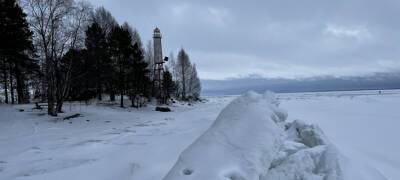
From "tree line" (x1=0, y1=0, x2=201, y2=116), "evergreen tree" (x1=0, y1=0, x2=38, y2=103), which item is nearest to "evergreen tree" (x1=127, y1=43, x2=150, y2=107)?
"tree line" (x1=0, y1=0, x2=201, y2=116)

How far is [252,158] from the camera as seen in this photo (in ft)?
11.1

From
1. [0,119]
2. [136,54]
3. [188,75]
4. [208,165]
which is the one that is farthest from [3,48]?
[188,75]

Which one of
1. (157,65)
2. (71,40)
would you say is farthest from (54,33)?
(157,65)

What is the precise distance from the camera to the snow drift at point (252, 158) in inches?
124

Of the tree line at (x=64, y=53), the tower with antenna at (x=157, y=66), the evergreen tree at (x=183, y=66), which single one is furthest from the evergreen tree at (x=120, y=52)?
the evergreen tree at (x=183, y=66)

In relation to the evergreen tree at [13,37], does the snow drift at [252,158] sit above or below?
below

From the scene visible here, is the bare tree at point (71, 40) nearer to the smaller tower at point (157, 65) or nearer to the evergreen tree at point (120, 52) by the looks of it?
the evergreen tree at point (120, 52)

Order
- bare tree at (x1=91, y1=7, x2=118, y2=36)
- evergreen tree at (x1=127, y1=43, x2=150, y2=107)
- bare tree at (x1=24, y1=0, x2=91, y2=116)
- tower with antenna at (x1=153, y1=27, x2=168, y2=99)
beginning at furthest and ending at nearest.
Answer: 1. tower with antenna at (x1=153, y1=27, x2=168, y2=99)
2. bare tree at (x1=91, y1=7, x2=118, y2=36)
3. evergreen tree at (x1=127, y1=43, x2=150, y2=107)
4. bare tree at (x1=24, y1=0, x2=91, y2=116)

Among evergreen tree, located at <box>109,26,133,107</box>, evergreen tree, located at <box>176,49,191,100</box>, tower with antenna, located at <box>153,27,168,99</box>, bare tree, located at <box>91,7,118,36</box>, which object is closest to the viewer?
evergreen tree, located at <box>109,26,133,107</box>

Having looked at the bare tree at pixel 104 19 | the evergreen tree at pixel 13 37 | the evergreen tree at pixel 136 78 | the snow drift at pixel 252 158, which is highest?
the bare tree at pixel 104 19

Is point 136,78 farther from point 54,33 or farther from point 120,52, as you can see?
point 54,33

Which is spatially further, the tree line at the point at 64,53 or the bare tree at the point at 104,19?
the bare tree at the point at 104,19

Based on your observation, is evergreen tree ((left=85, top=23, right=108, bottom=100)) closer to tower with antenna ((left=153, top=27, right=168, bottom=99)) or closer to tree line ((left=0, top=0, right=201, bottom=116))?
tree line ((left=0, top=0, right=201, bottom=116))

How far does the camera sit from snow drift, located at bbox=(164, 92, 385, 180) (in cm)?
314
